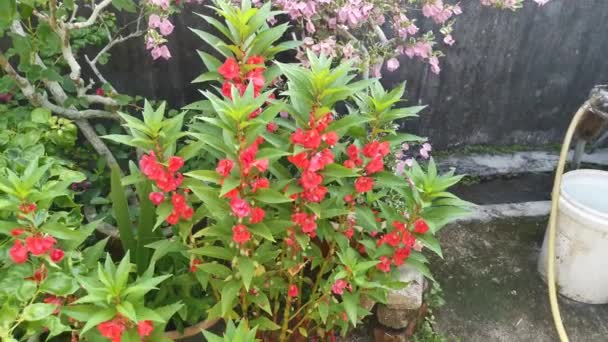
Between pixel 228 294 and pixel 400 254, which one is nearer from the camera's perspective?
pixel 228 294

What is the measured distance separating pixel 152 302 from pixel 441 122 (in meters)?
2.65

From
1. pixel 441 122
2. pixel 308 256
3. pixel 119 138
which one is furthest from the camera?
pixel 441 122

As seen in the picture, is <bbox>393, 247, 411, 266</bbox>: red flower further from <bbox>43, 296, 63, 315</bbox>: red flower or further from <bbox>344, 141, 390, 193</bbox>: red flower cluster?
<bbox>43, 296, 63, 315</bbox>: red flower

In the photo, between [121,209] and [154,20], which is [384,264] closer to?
[121,209]

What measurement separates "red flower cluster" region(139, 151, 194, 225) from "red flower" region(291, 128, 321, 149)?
14.5 inches

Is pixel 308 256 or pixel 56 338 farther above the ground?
pixel 308 256

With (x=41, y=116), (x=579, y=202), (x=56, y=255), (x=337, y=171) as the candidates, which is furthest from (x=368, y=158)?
(x=579, y=202)

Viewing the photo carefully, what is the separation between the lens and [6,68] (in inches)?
86.0

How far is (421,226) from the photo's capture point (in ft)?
6.10

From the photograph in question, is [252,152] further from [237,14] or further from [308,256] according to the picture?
[308,256]

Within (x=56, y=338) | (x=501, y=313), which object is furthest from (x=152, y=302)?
(x=501, y=313)

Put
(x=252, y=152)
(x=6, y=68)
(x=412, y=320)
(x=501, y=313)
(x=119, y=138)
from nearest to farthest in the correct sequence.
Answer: (x=252, y=152), (x=119, y=138), (x=6, y=68), (x=412, y=320), (x=501, y=313)

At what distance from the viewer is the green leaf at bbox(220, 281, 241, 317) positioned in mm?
1652

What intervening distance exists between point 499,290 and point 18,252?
7.85ft
